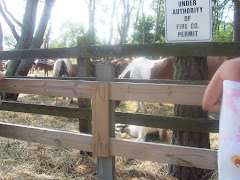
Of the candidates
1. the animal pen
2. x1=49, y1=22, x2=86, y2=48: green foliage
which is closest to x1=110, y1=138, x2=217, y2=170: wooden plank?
the animal pen

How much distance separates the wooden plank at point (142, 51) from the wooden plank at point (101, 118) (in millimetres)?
533

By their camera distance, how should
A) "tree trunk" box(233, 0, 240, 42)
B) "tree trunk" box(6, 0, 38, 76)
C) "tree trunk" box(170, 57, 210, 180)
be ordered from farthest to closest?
"tree trunk" box(233, 0, 240, 42) < "tree trunk" box(6, 0, 38, 76) < "tree trunk" box(170, 57, 210, 180)

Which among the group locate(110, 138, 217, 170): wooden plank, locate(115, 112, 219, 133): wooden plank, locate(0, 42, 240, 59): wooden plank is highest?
locate(0, 42, 240, 59): wooden plank

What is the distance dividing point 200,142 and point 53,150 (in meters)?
2.53

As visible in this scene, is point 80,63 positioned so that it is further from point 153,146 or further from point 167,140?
point 167,140

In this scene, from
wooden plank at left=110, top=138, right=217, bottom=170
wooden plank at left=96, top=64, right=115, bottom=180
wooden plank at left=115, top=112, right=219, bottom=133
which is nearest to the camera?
wooden plank at left=110, top=138, right=217, bottom=170

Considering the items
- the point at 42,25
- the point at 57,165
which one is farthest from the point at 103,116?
the point at 42,25

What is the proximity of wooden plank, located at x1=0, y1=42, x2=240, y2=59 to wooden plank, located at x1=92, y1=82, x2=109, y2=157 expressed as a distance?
0.53m

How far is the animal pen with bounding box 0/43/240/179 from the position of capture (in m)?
2.23

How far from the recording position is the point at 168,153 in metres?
2.28

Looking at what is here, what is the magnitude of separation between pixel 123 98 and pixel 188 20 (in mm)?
1029

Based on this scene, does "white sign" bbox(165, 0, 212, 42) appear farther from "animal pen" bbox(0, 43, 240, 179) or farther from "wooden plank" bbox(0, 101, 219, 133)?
"wooden plank" bbox(0, 101, 219, 133)

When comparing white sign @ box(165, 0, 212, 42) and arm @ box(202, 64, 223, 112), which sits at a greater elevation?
white sign @ box(165, 0, 212, 42)

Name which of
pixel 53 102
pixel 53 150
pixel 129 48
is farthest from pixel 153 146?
pixel 53 102
